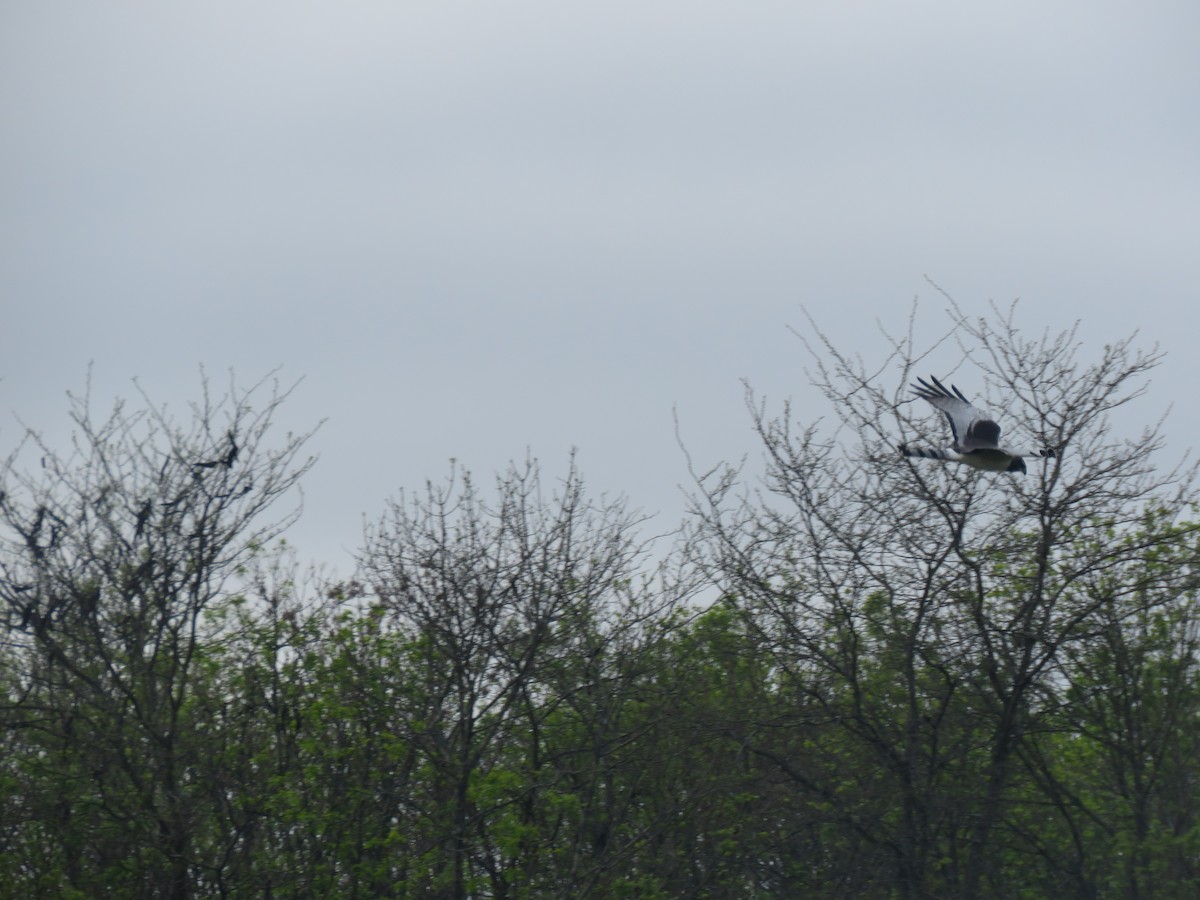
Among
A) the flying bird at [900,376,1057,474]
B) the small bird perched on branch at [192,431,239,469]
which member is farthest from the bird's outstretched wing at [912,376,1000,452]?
the small bird perched on branch at [192,431,239,469]

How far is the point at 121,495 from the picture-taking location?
15.0 metres

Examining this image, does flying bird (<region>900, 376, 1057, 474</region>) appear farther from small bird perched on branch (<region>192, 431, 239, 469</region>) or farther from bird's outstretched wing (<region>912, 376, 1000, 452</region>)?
small bird perched on branch (<region>192, 431, 239, 469</region>)

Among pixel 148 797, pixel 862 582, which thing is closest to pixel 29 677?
pixel 148 797

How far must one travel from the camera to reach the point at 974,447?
12094 millimetres

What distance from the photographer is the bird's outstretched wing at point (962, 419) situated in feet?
40.0

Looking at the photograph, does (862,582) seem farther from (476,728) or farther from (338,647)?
(338,647)

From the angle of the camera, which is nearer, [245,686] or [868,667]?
[868,667]

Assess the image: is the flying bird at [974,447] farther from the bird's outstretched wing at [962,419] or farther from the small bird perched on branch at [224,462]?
the small bird perched on branch at [224,462]

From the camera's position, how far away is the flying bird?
12.1 metres

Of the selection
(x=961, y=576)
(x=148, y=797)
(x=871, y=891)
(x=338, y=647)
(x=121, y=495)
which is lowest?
(x=871, y=891)

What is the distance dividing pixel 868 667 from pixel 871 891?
222 cm

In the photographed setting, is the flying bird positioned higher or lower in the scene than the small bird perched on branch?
lower

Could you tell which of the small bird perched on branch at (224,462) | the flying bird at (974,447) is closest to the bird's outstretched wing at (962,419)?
the flying bird at (974,447)

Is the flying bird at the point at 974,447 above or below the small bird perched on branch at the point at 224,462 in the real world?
below
